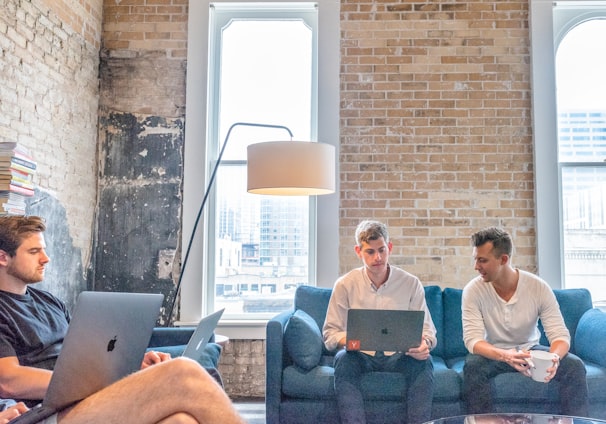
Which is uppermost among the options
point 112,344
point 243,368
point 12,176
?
point 12,176

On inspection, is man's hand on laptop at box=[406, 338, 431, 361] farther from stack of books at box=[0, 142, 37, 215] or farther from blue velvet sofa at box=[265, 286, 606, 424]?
stack of books at box=[0, 142, 37, 215]

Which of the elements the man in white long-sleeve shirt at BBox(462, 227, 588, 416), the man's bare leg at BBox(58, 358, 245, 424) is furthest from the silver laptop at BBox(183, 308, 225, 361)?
the man in white long-sleeve shirt at BBox(462, 227, 588, 416)

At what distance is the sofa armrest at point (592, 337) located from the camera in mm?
2998

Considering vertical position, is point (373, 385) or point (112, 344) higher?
point (112, 344)

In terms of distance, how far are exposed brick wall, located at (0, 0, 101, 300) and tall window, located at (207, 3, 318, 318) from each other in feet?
3.03

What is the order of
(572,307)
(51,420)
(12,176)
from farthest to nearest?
(572,307), (12,176), (51,420)

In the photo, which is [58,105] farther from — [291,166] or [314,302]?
[314,302]

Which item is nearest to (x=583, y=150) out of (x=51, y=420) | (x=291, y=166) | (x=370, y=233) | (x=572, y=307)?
(x=572, y=307)

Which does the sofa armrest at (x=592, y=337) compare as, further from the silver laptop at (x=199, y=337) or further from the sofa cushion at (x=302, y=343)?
the silver laptop at (x=199, y=337)

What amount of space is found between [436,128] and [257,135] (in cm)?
142

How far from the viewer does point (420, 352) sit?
2.73 meters

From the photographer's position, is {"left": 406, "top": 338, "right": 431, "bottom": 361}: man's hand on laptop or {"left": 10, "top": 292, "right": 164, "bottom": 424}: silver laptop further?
{"left": 406, "top": 338, "right": 431, "bottom": 361}: man's hand on laptop

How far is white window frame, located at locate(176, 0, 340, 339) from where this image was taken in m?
4.06

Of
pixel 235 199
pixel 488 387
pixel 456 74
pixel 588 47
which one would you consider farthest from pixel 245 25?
pixel 488 387
